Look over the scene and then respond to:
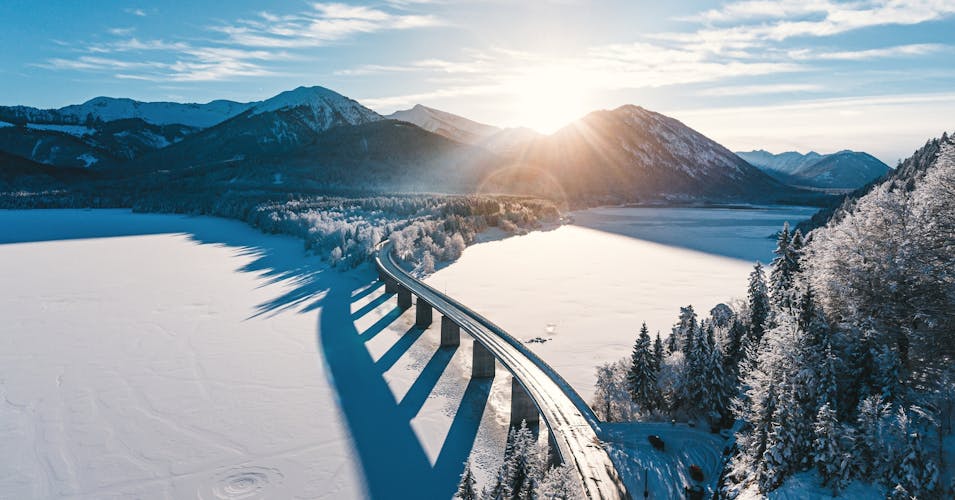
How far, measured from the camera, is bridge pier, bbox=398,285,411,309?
176 ft

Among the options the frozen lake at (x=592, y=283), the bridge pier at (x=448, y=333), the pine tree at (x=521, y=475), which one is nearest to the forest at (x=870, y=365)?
the pine tree at (x=521, y=475)

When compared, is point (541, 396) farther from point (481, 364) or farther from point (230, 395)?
point (230, 395)

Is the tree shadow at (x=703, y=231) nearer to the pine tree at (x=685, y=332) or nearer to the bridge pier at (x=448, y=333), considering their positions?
the pine tree at (x=685, y=332)

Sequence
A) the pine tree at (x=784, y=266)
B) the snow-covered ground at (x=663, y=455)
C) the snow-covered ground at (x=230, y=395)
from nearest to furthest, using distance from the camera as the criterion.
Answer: the snow-covered ground at (x=663, y=455) → the snow-covered ground at (x=230, y=395) → the pine tree at (x=784, y=266)

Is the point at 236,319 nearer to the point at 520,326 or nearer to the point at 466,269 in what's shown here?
the point at 520,326

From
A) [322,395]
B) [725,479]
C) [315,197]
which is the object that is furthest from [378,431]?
[315,197]

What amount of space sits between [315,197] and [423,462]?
144 metres

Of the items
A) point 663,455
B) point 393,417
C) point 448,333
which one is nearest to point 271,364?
point 393,417

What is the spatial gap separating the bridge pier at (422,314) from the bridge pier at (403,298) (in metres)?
6.09

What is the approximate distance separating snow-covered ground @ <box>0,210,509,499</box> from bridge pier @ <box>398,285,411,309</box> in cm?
156

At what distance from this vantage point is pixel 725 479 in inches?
754

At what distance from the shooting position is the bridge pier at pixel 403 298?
5360cm

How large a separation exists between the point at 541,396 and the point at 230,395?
20.3 meters

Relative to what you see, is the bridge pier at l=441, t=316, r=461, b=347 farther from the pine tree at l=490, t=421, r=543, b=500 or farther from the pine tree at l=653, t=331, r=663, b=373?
the pine tree at l=490, t=421, r=543, b=500
